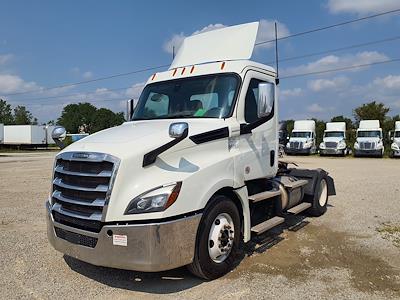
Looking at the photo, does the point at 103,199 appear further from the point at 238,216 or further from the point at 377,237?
the point at 377,237

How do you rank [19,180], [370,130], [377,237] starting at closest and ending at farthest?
1. [377,237]
2. [19,180]
3. [370,130]

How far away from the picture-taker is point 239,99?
17.6 ft

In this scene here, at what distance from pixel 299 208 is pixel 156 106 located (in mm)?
3415

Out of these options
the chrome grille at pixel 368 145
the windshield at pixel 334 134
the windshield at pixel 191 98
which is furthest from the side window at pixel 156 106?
the windshield at pixel 334 134

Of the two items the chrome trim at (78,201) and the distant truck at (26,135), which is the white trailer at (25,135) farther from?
the chrome trim at (78,201)

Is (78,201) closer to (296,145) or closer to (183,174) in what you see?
(183,174)

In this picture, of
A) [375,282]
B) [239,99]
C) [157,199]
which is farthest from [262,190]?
[157,199]

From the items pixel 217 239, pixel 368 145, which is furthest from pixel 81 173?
pixel 368 145

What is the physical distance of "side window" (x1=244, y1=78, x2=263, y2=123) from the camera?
18.0 ft

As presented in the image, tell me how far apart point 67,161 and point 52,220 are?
79 centimetres

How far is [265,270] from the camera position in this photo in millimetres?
5086

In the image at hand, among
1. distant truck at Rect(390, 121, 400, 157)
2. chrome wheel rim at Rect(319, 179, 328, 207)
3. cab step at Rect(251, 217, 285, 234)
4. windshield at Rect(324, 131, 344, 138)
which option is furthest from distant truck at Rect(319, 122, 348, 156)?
cab step at Rect(251, 217, 285, 234)

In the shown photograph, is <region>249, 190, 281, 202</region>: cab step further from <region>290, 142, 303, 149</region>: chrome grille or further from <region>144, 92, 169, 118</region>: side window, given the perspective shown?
<region>290, 142, 303, 149</region>: chrome grille

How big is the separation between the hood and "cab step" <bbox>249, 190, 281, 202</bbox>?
1.20 m
